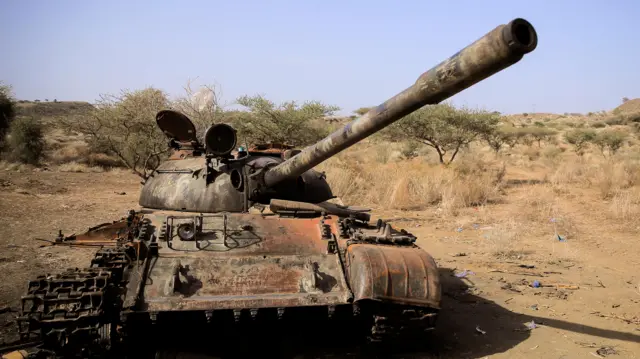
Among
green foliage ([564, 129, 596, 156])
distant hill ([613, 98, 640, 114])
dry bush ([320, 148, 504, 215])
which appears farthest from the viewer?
distant hill ([613, 98, 640, 114])

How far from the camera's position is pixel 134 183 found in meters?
23.2

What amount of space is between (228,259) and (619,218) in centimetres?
1159

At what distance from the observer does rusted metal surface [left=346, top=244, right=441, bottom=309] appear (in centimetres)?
494

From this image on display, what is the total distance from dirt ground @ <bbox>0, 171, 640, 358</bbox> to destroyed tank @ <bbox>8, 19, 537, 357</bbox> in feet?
4.24

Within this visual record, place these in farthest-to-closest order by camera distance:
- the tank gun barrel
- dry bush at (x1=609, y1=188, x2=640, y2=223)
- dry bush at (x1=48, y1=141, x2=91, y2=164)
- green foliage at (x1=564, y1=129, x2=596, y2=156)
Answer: green foliage at (x1=564, y1=129, x2=596, y2=156)
dry bush at (x1=48, y1=141, x2=91, y2=164)
dry bush at (x1=609, y1=188, x2=640, y2=223)
the tank gun barrel

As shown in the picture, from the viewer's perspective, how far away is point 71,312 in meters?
4.55

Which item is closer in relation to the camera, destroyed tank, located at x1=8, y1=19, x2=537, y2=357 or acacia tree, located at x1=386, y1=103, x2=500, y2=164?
destroyed tank, located at x1=8, y1=19, x2=537, y2=357

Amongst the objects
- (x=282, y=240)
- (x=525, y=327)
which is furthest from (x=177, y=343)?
(x=525, y=327)

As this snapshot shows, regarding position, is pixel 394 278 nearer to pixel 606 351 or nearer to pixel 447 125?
pixel 606 351

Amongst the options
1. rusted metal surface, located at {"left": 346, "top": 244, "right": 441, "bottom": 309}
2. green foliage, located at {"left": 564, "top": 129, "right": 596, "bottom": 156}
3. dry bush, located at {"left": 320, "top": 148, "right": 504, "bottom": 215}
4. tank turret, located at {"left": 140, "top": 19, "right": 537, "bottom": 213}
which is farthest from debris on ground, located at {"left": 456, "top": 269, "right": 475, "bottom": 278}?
green foliage, located at {"left": 564, "top": 129, "right": 596, "bottom": 156}

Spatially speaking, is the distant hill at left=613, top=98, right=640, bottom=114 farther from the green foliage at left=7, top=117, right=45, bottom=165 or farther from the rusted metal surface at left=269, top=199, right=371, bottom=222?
the rusted metal surface at left=269, top=199, right=371, bottom=222

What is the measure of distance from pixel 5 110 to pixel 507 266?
27.3 metres

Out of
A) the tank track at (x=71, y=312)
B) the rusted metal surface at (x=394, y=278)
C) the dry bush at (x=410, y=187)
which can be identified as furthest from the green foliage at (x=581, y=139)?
the tank track at (x=71, y=312)

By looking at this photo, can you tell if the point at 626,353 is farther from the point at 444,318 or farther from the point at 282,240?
the point at 282,240
